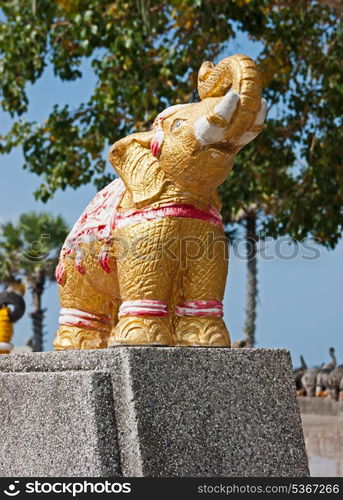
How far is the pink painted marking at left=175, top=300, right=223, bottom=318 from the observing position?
2.56 meters

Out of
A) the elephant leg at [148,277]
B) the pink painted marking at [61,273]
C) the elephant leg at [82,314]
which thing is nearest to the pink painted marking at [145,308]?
the elephant leg at [148,277]

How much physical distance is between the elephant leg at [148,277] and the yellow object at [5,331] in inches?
48.6

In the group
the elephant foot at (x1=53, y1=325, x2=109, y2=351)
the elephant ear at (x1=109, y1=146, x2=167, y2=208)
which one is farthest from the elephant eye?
the elephant foot at (x1=53, y1=325, x2=109, y2=351)

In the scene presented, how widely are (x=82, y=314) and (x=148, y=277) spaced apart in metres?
0.45

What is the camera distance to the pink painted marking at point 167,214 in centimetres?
254

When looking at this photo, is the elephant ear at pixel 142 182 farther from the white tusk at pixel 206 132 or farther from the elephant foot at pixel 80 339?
the elephant foot at pixel 80 339

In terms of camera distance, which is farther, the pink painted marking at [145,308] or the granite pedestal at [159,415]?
the pink painted marking at [145,308]

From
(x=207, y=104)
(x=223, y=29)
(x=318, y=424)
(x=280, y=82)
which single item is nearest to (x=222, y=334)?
(x=207, y=104)

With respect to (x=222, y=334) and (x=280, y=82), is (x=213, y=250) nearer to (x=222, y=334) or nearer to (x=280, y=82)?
(x=222, y=334)

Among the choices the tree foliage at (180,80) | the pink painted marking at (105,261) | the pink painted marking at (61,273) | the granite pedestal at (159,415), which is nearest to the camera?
the granite pedestal at (159,415)

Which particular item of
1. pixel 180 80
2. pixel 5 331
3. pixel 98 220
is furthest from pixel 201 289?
pixel 180 80

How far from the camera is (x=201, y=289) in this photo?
2.58 meters

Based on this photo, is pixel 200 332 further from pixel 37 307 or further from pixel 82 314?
pixel 37 307

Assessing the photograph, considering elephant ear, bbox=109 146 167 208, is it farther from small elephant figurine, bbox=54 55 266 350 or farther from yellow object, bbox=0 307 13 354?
yellow object, bbox=0 307 13 354
